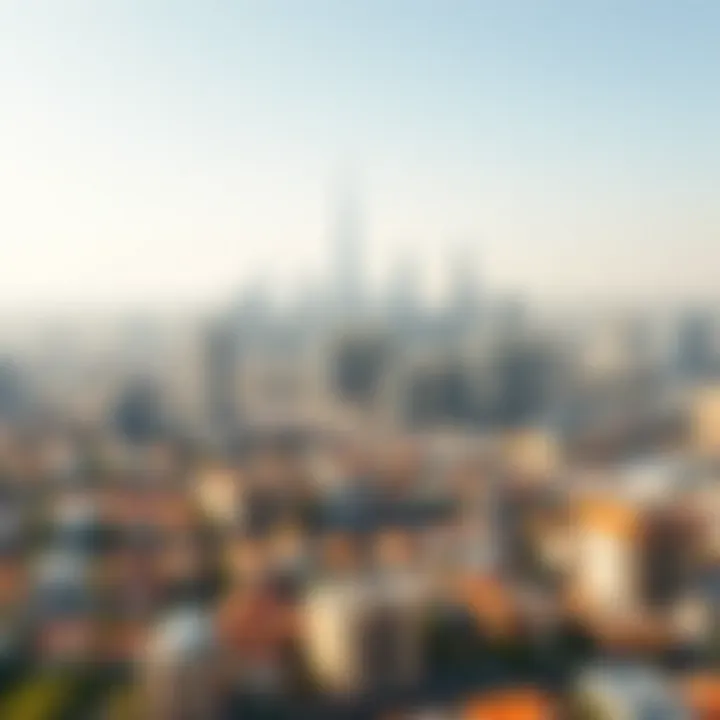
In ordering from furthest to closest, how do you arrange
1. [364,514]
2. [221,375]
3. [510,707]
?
[221,375] < [364,514] < [510,707]

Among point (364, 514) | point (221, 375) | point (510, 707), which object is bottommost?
point (510, 707)

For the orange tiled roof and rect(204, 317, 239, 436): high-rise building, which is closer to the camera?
the orange tiled roof

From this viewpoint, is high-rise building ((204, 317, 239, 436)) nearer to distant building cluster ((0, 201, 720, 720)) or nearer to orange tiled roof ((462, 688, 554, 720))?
distant building cluster ((0, 201, 720, 720))

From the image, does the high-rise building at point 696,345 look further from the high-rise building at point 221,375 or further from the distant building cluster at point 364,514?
the high-rise building at point 221,375

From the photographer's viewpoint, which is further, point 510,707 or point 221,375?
point 221,375

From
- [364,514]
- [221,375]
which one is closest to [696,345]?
A: [364,514]

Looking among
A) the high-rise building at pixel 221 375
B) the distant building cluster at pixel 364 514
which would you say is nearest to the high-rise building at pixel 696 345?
the distant building cluster at pixel 364 514

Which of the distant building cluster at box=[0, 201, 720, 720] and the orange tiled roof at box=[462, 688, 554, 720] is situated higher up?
the distant building cluster at box=[0, 201, 720, 720]

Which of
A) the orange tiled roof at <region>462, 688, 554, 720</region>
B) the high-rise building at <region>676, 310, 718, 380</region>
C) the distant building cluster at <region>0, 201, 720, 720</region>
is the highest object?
the high-rise building at <region>676, 310, 718, 380</region>

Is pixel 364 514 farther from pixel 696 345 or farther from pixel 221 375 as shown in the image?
pixel 696 345

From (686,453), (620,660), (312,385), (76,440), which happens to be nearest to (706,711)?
(620,660)

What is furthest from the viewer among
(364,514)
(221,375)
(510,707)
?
(221,375)

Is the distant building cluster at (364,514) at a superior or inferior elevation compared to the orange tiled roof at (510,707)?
superior

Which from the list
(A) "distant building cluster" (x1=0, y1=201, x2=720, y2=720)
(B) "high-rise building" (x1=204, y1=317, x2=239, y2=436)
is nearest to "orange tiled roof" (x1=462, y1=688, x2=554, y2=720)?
(A) "distant building cluster" (x1=0, y1=201, x2=720, y2=720)
